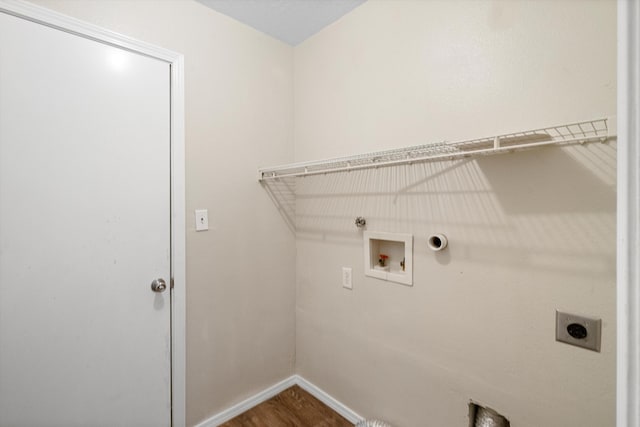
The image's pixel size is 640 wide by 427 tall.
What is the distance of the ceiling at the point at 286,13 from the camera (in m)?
1.62

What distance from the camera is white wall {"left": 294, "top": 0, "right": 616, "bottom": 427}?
1.00 metres

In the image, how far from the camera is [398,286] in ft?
4.99

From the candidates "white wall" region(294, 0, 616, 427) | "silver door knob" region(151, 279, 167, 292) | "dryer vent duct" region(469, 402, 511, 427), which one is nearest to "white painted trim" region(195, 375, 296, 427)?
"white wall" region(294, 0, 616, 427)

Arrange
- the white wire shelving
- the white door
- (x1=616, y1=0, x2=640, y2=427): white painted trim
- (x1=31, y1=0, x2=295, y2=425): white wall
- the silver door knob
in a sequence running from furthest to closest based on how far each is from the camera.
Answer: (x1=31, y1=0, x2=295, y2=425): white wall
the silver door knob
the white door
the white wire shelving
(x1=616, y1=0, x2=640, y2=427): white painted trim

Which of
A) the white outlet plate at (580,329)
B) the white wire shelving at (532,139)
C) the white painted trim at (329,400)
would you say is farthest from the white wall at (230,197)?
the white outlet plate at (580,329)

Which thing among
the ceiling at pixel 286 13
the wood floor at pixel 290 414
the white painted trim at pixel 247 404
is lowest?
the wood floor at pixel 290 414

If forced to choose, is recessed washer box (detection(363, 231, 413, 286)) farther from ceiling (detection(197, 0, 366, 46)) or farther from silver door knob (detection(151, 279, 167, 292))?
ceiling (detection(197, 0, 366, 46))

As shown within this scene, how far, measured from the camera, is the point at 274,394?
1966mm

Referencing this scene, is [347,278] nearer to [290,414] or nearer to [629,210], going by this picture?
[290,414]

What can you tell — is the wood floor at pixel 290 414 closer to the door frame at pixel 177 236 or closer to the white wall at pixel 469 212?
the white wall at pixel 469 212

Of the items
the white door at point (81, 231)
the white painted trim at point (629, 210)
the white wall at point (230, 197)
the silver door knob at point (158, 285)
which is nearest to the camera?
the white painted trim at point (629, 210)

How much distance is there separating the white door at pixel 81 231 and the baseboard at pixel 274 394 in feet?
1.00

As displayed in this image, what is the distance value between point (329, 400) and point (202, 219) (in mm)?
1380

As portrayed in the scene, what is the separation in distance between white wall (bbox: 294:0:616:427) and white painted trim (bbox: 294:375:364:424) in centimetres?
4
